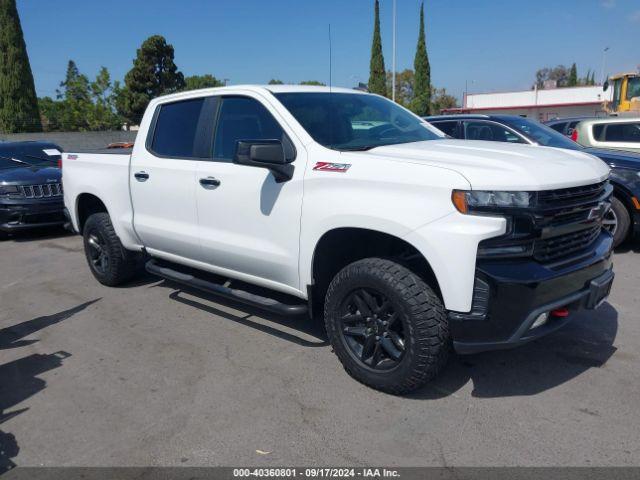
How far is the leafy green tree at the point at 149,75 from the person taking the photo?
41.2 m

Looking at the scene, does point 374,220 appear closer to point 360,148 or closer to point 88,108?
point 360,148

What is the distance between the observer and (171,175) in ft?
15.1

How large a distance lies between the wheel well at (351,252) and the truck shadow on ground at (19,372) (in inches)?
79.5

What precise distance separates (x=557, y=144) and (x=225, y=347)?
567 cm

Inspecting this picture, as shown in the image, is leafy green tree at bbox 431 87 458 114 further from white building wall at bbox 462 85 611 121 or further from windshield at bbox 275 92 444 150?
windshield at bbox 275 92 444 150

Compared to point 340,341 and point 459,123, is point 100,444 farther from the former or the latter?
point 459,123

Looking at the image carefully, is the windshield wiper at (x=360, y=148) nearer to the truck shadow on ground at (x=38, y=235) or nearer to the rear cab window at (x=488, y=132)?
the rear cab window at (x=488, y=132)

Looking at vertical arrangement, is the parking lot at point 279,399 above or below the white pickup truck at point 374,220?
below

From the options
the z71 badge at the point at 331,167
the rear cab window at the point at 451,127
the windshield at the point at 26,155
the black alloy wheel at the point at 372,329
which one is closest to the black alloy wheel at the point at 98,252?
the z71 badge at the point at 331,167

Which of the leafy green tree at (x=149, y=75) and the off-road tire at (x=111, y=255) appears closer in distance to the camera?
the off-road tire at (x=111, y=255)

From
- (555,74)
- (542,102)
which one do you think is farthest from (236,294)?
(555,74)

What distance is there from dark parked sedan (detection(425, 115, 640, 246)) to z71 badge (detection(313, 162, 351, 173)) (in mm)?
4470

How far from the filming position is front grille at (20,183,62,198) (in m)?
8.94

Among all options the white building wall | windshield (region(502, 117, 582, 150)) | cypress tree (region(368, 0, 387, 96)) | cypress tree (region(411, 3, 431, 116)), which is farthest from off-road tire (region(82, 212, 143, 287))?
the white building wall
